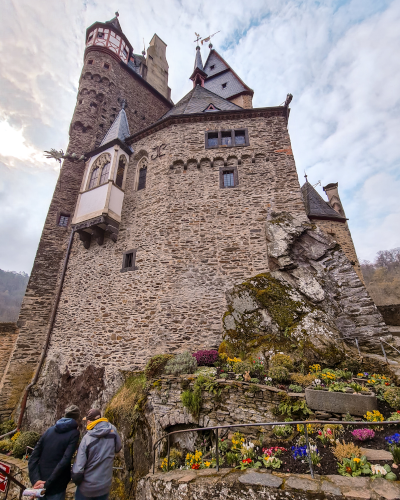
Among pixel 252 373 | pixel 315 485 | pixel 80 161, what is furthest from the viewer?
pixel 80 161

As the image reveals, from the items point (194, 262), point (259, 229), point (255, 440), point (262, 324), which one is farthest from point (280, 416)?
point (259, 229)

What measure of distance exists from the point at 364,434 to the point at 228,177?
10521 mm

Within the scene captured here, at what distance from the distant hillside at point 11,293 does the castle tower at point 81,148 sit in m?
42.6

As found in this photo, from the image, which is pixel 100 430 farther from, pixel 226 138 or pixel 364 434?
pixel 226 138

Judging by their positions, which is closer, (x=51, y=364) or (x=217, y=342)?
(x=217, y=342)

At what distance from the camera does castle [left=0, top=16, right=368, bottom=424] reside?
33.4 ft

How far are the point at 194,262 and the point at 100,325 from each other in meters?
4.48

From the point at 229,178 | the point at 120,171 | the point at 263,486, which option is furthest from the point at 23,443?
the point at 229,178

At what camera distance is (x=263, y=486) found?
344 centimetres

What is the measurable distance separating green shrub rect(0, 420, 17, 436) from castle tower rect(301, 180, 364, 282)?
61.3ft

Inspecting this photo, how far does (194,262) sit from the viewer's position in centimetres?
1091

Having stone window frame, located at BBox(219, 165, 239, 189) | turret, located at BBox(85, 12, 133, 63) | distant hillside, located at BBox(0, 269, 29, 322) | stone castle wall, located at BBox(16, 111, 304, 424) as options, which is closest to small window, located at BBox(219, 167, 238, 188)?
stone window frame, located at BBox(219, 165, 239, 189)

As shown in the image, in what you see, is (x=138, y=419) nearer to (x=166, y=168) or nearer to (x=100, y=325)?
(x=100, y=325)

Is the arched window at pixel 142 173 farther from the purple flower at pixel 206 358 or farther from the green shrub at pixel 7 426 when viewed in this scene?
the green shrub at pixel 7 426
